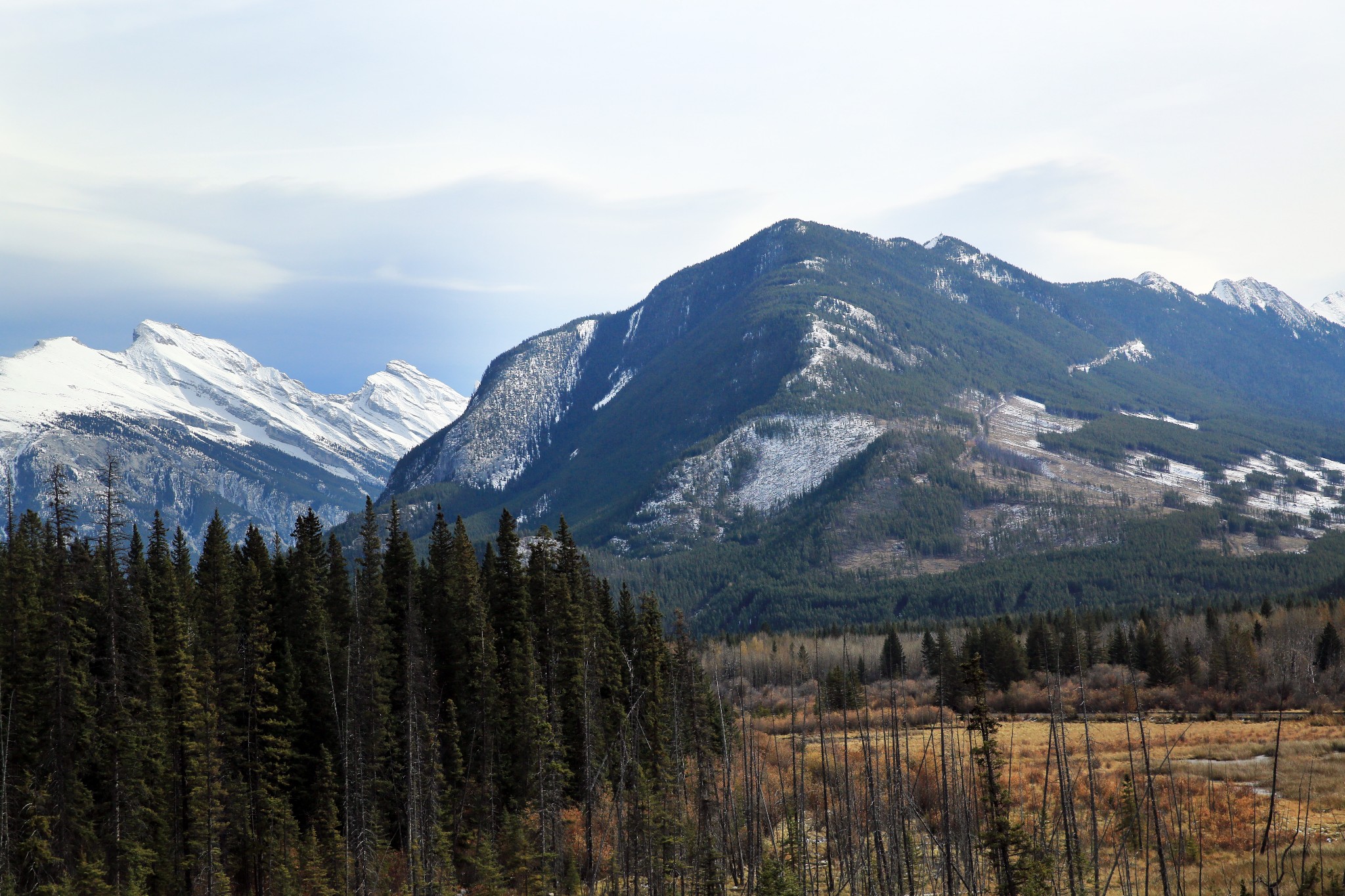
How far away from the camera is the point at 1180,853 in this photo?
42.3 meters

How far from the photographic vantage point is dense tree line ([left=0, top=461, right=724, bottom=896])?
49156mm

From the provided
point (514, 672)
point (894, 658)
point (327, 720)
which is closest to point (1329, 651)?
point (894, 658)

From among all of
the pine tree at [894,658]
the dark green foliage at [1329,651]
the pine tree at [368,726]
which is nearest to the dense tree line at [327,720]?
the pine tree at [368,726]

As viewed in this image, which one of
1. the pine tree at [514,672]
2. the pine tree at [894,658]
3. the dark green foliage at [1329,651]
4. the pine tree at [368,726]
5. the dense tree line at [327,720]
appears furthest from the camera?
the pine tree at [894,658]

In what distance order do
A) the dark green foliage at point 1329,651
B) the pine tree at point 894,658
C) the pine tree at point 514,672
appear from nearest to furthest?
1. the pine tree at point 514,672
2. the dark green foliage at point 1329,651
3. the pine tree at point 894,658

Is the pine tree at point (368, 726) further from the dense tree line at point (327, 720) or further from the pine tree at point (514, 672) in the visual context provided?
the pine tree at point (514, 672)

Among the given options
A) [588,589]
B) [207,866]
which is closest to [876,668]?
[588,589]

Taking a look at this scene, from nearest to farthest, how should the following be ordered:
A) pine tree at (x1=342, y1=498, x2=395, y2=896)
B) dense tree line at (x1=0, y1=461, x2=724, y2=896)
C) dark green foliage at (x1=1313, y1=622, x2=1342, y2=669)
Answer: dense tree line at (x1=0, y1=461, x2=724, y2=896) → pine tree at (x1=342, y1=498, x2=395, y2=896) → dark green foliage at (x1=1313, y1=622, x2=1342, y2=669)

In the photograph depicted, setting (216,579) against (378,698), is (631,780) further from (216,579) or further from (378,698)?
(216,579)

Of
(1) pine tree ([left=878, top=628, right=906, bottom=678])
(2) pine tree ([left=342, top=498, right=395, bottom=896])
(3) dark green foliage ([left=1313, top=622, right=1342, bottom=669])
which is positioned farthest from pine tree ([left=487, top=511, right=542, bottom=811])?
(3) dark green foliage ([left=1313, top=622, right=1342, bottom=669])

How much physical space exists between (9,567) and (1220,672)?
406 ft

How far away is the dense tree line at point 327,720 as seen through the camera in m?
49.2

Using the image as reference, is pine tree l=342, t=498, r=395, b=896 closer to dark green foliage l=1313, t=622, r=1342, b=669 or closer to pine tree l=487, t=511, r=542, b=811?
pine tree l=487, t=511, r=542, b=811

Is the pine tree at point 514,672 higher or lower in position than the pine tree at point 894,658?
higher
